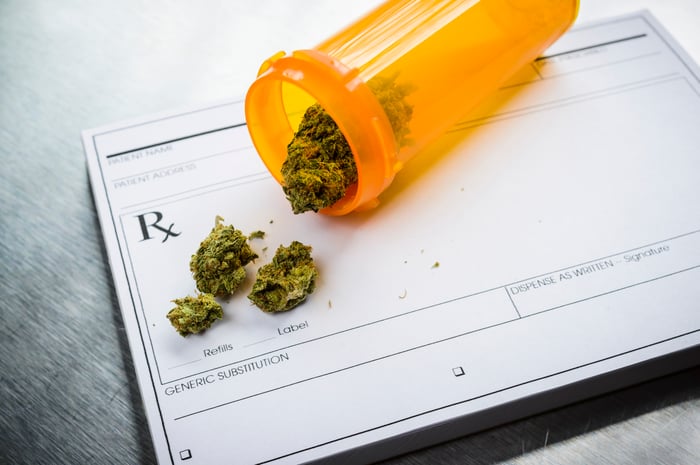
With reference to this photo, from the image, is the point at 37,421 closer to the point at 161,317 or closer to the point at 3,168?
the point at 161,317

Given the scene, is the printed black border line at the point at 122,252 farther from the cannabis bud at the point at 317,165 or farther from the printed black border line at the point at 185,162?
the cannabis bud at the point at 317,165

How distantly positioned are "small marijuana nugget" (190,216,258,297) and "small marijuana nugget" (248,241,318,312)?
0.11 feet

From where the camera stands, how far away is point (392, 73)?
832 millimetres

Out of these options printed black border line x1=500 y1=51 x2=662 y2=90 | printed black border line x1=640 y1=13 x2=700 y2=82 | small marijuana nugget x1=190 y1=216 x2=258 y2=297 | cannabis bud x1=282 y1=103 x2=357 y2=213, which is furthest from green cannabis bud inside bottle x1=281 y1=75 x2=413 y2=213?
printed black border line x1=640 y1=13 x2=700 y2=82

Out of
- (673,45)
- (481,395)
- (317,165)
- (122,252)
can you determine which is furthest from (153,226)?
(673,45)

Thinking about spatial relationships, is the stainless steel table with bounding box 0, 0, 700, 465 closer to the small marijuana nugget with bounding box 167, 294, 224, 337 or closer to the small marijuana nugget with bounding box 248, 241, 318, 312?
the small marijuana nugget with bounding box 167, 294, 224, 337

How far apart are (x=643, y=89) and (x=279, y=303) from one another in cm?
74

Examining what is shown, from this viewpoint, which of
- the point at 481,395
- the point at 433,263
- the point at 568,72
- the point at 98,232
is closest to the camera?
the point at 481,395

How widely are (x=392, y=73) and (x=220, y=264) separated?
35 cm

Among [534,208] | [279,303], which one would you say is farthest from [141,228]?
[534,208]

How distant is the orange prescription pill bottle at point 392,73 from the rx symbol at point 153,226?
0.57ft

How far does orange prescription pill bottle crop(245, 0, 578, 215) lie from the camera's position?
0.77m

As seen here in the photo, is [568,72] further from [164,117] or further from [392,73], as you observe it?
[164,117]

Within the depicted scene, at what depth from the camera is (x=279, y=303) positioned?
2.64ft
